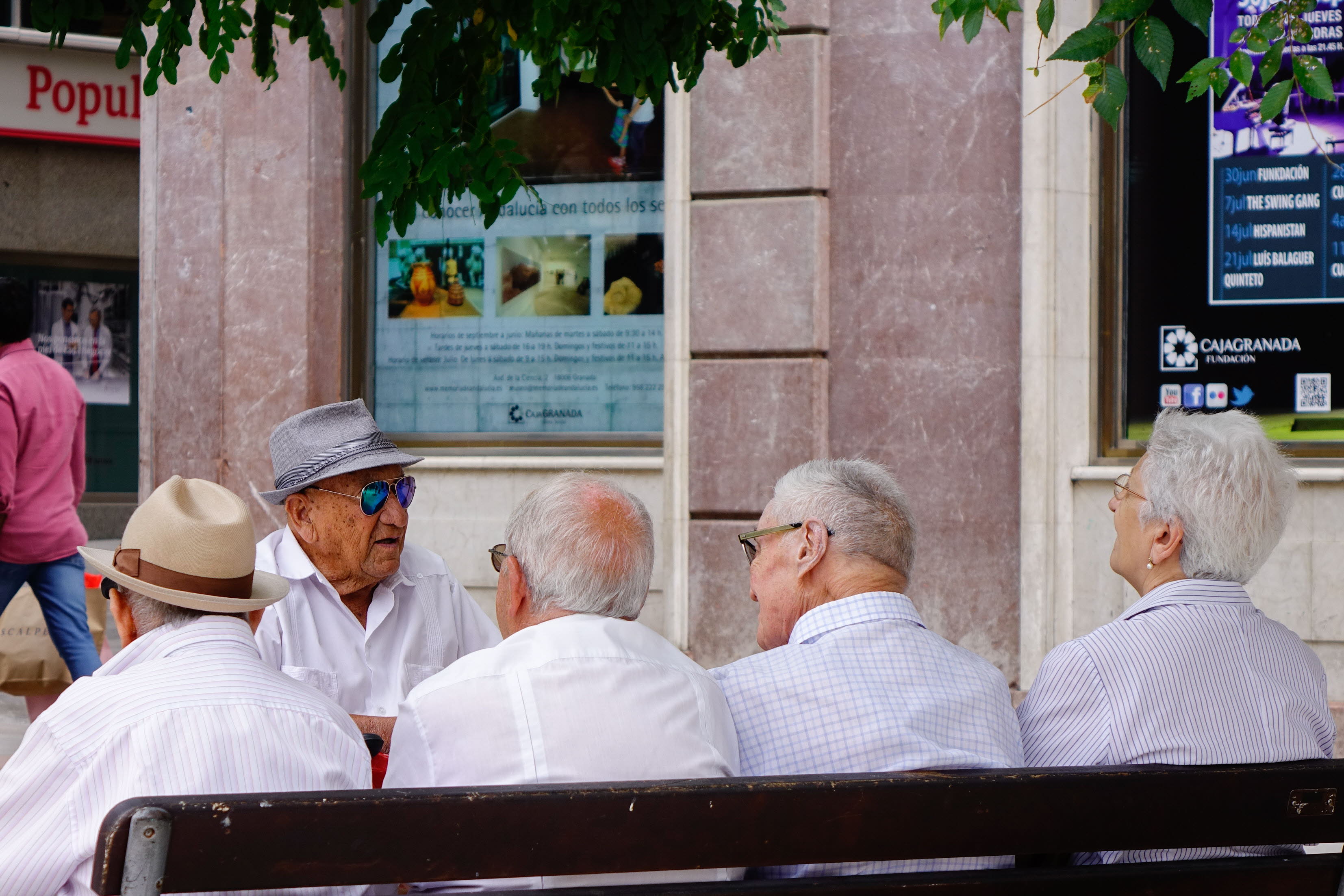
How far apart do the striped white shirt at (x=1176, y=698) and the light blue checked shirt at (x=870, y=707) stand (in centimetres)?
12

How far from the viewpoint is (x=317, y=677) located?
3.45 metres

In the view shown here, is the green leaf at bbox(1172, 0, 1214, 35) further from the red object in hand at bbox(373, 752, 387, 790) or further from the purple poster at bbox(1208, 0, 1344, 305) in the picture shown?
the purple poster at bbox(1208, 0, 1344, 305)

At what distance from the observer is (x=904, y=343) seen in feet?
21.1

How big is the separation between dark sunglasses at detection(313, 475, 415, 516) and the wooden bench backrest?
1.71 meters

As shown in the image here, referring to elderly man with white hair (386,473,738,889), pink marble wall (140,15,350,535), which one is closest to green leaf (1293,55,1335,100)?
elderly man with white hair (386,473,738,889)

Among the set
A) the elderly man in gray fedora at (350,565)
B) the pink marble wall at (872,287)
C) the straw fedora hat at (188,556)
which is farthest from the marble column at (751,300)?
the straw fedora hat at (188,556)

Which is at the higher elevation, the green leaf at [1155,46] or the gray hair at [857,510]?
the green leaf at [1155,46]

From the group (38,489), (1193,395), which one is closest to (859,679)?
(38,489)

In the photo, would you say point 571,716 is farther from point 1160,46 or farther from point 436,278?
point 436,278

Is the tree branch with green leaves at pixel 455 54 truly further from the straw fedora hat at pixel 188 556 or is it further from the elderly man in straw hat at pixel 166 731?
the elderly man in straw hat at pixel 166 731

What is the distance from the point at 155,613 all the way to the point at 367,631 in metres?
1.24

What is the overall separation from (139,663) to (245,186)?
5.48 metres

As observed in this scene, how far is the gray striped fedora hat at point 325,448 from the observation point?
141 inches

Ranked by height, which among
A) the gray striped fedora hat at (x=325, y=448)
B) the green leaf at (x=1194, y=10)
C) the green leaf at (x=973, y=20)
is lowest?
the gray striped fedora hat at (x=325, y=448)
